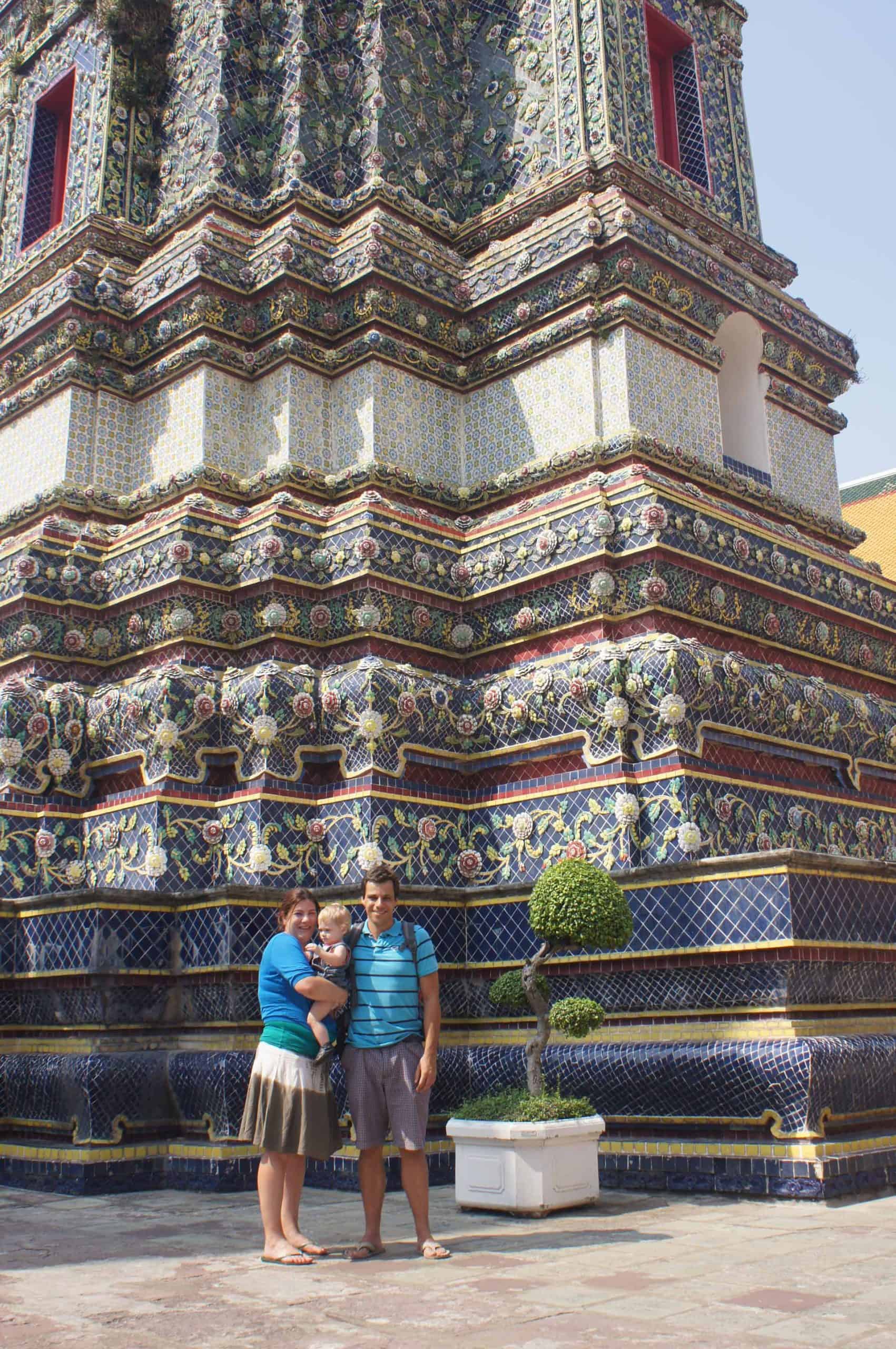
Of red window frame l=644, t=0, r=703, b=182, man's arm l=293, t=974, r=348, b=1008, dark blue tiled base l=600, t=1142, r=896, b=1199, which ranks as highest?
red window frame l=644, t=0, r=703, b=182

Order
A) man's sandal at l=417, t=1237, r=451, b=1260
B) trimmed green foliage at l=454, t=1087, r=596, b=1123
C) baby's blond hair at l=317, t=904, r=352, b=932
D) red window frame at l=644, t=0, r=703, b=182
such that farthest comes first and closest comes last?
red window frame at l=644, t=0, r=703, b=182 < trimmed green foliage at l=454, t=1087, r=596, b=1123 < baby's blond hair at l=317, t=904, r=352, b=932 < man's sandal at l=417, t=1237, r=451, b=1260

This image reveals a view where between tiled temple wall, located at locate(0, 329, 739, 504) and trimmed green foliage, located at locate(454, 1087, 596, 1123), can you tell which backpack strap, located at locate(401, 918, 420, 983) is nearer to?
trimmed green foliage, located at locate(454, 1087, 596, 1123)

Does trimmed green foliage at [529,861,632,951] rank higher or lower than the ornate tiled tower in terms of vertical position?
lower

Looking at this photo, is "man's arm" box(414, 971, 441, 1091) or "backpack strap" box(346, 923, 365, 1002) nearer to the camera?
"man's arm" box(414, 971, 441, 1091)

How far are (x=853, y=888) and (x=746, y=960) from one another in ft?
2.91

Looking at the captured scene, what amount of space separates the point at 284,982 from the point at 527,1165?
69.2 inches

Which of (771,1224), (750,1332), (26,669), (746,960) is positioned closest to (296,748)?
(26,669)

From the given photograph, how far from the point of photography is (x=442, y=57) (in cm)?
1341

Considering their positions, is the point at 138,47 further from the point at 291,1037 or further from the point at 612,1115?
the point at 612,1115

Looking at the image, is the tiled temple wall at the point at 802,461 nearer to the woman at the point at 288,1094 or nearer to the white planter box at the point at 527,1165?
the white planter box at the point at 527,1165

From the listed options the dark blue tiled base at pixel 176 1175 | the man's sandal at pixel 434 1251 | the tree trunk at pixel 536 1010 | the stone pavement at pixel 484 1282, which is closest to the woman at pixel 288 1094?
the stone pavement at pixel 484 1282

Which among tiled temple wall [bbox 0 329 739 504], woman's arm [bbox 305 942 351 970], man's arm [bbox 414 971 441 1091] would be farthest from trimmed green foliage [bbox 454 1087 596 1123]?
tiled temple wall [bbox 0 329 739 504]

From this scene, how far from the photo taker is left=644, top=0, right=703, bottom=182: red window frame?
13445mm

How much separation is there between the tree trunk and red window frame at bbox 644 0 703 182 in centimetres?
927
